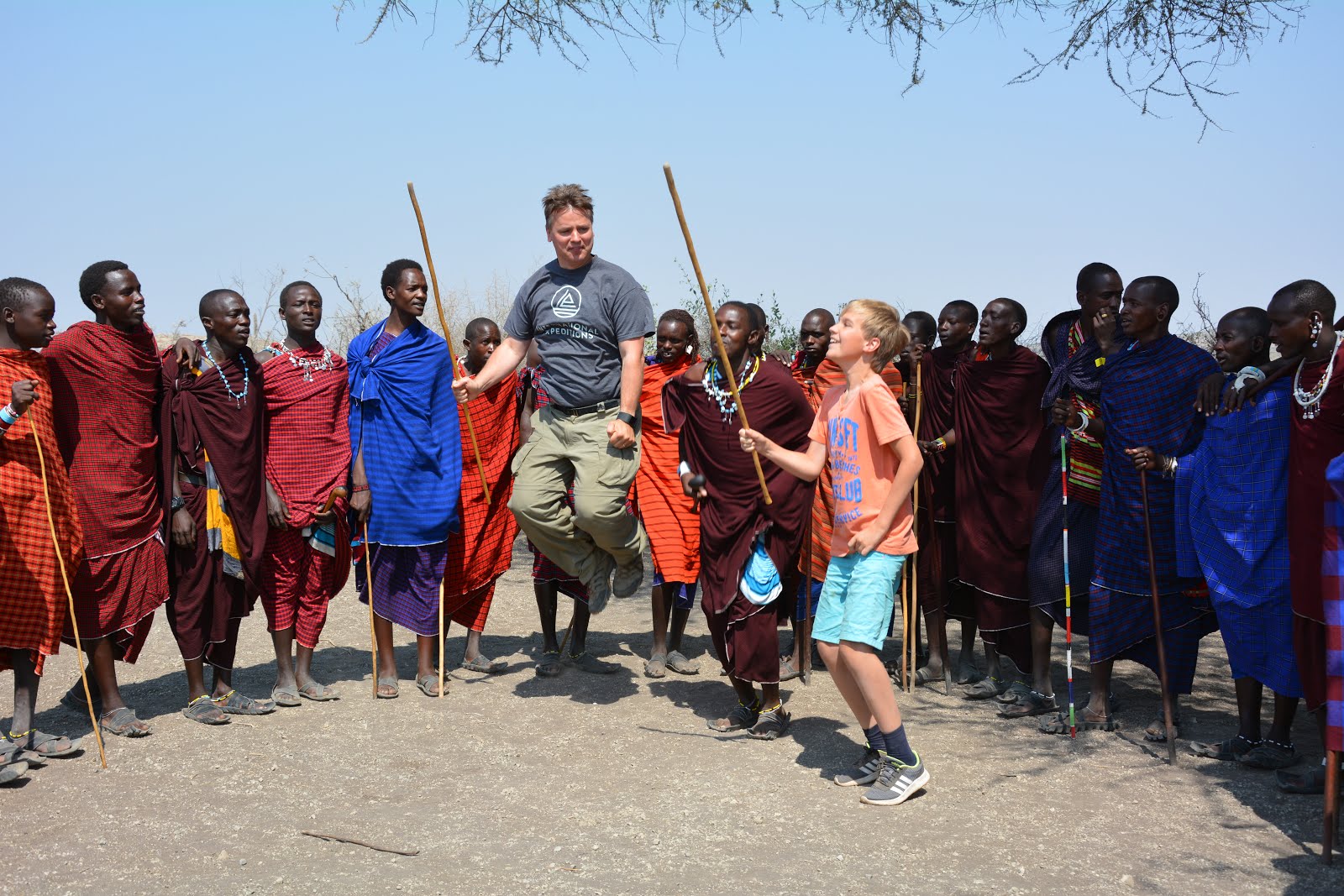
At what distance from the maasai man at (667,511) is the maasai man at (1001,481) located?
1.64 m

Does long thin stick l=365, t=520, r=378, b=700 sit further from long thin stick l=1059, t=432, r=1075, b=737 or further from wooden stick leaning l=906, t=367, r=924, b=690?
long thin stick l=1059, t=432, r=1075, b=737

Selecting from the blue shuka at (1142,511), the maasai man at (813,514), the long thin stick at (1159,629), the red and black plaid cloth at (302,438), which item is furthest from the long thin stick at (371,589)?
the long thin stick at (1159,629)

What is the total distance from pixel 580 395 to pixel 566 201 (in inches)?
40.6

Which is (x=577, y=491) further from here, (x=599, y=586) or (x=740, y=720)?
(x=740, y=720)

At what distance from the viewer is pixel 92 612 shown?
5.85 metres

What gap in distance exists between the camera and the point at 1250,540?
535cm

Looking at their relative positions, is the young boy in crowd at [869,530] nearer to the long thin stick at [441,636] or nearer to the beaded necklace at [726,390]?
the beaded necklace at [726,390]

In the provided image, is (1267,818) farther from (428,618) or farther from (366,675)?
(366,675)

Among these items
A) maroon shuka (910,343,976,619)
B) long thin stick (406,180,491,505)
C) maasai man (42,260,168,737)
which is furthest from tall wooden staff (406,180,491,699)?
maroon shuka (910,343,976,619)

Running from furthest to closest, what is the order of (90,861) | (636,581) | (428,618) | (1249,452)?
(428,618) < (636,581) < (1249,452) < (90,861)

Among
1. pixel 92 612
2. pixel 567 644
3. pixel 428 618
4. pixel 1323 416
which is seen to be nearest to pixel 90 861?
pixel 92 612

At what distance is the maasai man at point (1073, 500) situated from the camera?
6141mm

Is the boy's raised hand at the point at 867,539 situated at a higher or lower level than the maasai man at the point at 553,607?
higher

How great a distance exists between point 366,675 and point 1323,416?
5.36 meters
